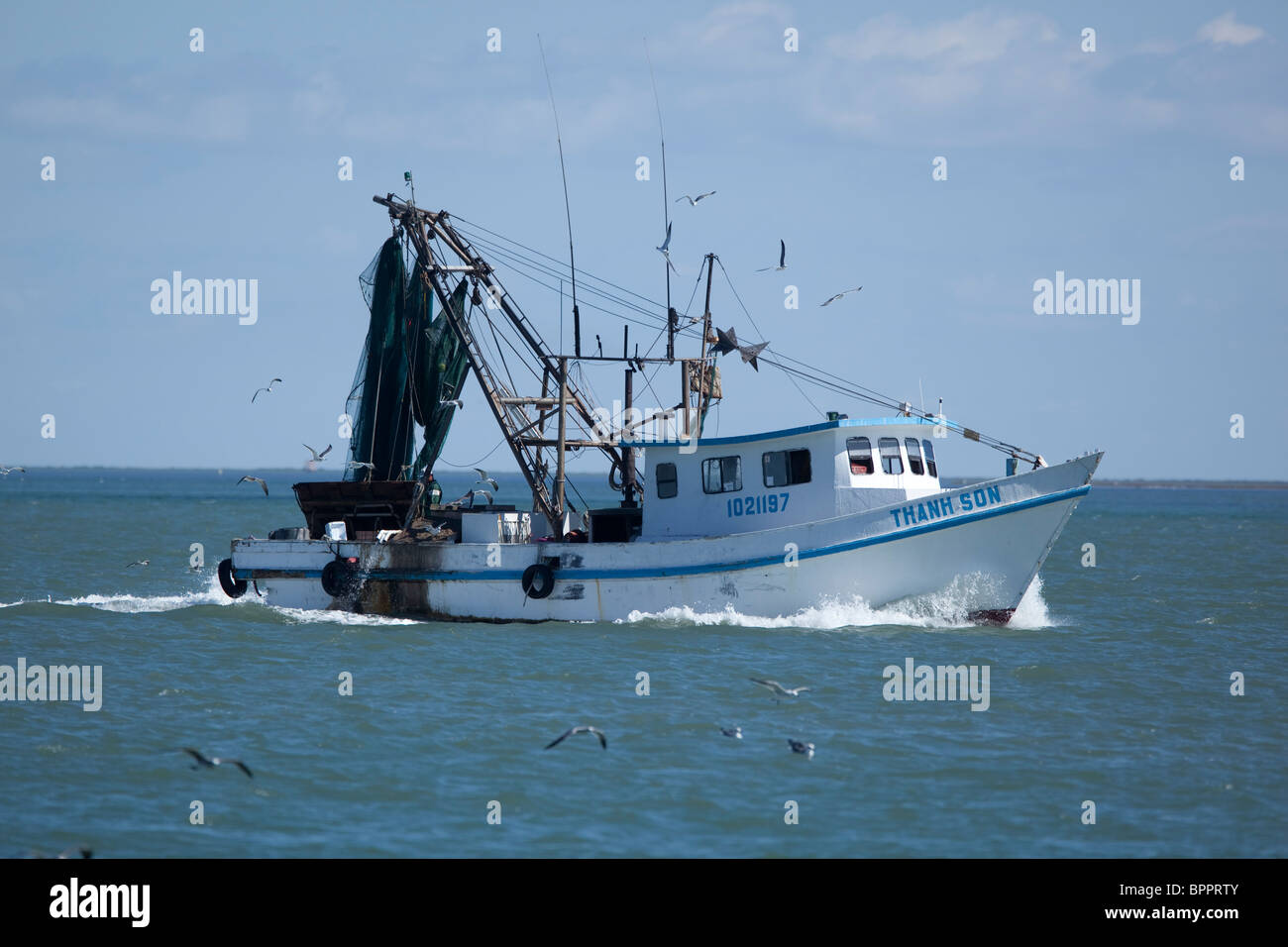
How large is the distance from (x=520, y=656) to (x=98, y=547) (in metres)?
38.3

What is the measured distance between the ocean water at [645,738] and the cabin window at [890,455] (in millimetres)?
2539

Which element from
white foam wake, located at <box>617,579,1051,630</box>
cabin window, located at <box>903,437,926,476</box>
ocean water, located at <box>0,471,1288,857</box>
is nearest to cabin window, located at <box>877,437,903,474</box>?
cabin window, located at <box>903,437,926,476</box>

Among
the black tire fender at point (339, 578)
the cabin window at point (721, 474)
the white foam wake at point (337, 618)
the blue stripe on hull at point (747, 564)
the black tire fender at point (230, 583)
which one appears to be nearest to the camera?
the blue stripe on hull at point (747, 564)

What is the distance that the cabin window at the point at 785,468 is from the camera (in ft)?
83.7

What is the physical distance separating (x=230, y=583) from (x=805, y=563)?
12740 millimetres

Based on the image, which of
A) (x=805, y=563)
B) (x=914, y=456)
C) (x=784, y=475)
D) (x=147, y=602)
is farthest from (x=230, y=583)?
(x=914, y=456)

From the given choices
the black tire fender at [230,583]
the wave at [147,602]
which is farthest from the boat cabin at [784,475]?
the wave at [147,602]

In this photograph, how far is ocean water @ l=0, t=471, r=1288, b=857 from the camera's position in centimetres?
1365

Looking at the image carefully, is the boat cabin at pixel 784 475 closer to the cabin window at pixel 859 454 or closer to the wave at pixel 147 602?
the cabin window at pixel 859 454

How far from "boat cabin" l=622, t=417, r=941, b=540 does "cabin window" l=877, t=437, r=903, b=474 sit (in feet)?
0.06

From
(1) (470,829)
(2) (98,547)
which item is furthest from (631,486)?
(2) (98,547)

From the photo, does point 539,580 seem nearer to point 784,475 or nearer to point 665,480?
point 665,480

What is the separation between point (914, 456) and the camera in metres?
26.0

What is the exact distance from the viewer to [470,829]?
1372cm
